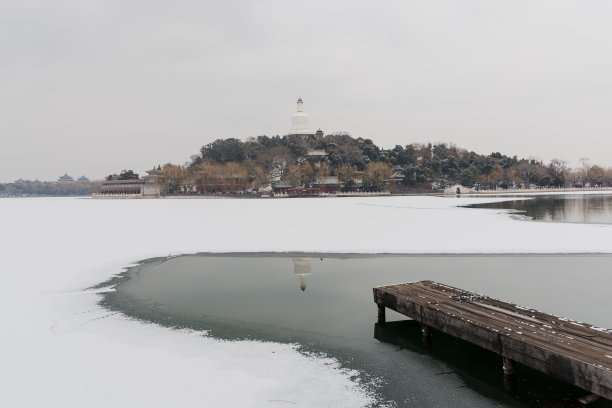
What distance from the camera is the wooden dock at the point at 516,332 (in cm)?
514

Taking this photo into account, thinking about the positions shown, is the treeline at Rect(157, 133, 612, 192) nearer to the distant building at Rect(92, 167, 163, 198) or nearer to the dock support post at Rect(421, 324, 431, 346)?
the distant building at Rect(92, 167, 163, 198)

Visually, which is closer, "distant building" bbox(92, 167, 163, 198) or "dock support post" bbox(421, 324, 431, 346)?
"dock support post" bbox(421, 324, 431, 346)

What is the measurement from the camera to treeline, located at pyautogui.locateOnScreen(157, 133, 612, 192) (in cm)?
10099

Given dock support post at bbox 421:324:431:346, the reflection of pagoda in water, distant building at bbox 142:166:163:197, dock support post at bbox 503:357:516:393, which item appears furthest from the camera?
distant building at bbox 142:166:163:197

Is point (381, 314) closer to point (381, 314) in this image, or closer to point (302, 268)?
point (381, 314)

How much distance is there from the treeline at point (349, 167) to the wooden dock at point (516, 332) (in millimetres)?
86346

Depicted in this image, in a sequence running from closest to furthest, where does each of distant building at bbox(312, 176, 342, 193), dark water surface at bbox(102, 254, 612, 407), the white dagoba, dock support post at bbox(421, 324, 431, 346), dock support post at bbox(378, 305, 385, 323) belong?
dark water surface at bbox(102, 254, 612, 407), dock support post at bbox(421, 324, 431, 346), dock support post at bbox(378, 305, 385, 323), distant building at bbox(312, 176, 342, 193), the white dagoba

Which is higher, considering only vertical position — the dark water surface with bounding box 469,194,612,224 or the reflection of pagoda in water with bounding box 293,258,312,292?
the dark water surface with bounding box 469,194,612,224

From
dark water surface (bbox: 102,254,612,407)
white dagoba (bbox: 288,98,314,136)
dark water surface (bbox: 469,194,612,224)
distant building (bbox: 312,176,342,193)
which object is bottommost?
dark water surface (bbox: 102,254,612,407)

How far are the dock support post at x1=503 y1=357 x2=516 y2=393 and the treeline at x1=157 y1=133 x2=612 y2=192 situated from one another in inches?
3489

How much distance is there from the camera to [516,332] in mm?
6176

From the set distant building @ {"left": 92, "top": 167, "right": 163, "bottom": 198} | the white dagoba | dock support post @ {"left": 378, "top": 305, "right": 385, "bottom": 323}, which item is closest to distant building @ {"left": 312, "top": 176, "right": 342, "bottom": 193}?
the white dagoba

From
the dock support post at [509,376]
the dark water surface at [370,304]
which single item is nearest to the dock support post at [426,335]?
the dark water surface at [370,304]

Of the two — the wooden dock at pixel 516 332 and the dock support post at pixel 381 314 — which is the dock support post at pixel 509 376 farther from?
the dock support post at pixel 381 314
